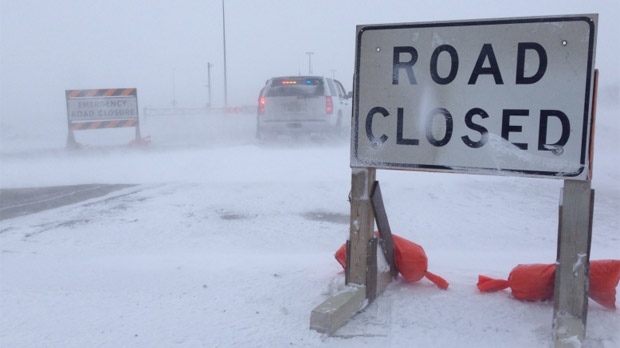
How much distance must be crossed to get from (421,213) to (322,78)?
917 centimetres

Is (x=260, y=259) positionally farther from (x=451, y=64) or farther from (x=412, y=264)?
(x=451, y=64)

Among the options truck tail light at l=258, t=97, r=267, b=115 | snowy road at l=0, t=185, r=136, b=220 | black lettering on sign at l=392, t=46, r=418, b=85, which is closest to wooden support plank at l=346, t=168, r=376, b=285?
black lettering on sign at l=392, t=46, r=418, b=85

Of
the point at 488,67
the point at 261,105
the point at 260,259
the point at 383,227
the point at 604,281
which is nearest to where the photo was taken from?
the point at 488,67

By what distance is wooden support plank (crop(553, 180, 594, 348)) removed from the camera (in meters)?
3.02

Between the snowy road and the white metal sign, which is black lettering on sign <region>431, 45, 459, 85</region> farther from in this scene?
the white metal sign

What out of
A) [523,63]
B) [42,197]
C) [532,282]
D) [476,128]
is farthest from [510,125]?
[42,197]

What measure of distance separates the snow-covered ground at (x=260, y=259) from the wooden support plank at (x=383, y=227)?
0.64 feet

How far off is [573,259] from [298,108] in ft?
38.9

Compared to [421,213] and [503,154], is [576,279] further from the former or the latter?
[421,213]

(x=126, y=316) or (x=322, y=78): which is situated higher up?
(x=322, y=78)

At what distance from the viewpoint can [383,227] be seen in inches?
149

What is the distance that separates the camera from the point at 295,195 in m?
7.63

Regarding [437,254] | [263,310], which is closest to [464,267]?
[437,254]

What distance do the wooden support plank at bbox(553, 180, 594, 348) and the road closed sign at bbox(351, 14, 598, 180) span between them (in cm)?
13
